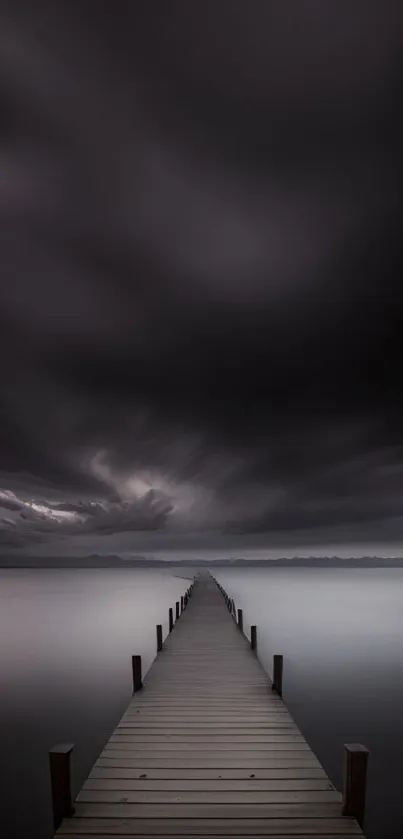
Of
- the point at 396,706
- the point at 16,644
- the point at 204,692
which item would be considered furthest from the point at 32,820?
the point at 16,644

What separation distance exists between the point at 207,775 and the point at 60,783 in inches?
77.6

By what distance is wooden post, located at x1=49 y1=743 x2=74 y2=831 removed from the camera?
197 inches

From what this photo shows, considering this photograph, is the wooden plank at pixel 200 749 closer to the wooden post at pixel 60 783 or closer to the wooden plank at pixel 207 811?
the wooden plank at pixel 207 811

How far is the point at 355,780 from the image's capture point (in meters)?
5.05

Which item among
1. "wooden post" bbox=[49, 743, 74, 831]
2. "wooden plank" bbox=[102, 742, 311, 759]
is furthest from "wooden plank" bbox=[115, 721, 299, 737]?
"wooden post" bbox=[49, 743, 74, 831]

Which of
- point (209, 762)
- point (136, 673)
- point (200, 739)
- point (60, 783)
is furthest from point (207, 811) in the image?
point (136, 673)

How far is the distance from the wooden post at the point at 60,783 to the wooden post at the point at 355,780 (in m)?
2.75

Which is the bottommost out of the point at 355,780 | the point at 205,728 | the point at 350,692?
the point at 350,692

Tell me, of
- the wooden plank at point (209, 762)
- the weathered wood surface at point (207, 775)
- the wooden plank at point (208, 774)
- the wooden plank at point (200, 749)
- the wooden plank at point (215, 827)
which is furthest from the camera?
the wooden plank at point (200, 749)

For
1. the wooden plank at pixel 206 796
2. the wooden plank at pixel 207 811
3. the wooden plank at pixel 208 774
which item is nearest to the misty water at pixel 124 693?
the wooden plank at pixel 208 774

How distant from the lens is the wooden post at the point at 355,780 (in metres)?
4.96

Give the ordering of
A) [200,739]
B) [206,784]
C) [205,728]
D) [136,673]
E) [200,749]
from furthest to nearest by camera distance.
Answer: [136,673] → [205,728] → [200,739] → [200,749] → [206,784]

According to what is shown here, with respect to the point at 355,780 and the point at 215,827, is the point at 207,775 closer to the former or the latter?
the point at 215,827

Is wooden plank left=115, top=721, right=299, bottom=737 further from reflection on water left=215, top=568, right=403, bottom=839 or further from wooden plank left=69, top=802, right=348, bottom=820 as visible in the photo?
reflection on water left=215, top=568, right=403, bottom=839
